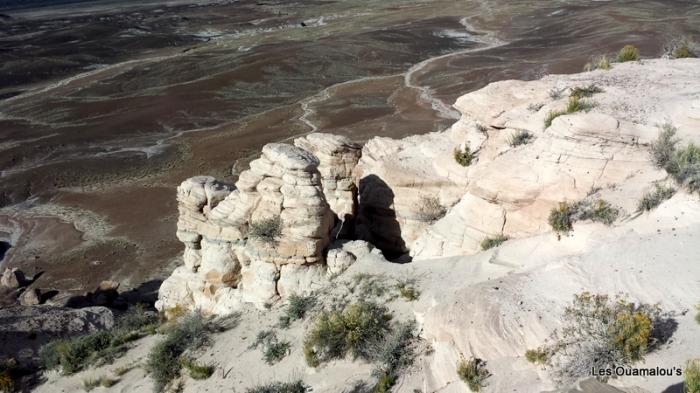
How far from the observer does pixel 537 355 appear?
7.98 meters

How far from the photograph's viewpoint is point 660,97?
1241 centimetres

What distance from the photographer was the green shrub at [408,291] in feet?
36.5

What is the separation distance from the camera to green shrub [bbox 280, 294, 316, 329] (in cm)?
1168

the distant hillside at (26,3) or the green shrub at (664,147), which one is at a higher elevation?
the distant hillside at (26,3)

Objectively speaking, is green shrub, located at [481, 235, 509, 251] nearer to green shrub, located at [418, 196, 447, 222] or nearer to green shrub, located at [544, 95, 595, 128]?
green shrub, located at [418, 196, 447, 222]

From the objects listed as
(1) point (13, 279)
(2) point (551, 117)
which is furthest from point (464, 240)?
(1) point (13, 279)

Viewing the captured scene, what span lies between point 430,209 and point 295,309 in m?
4.74

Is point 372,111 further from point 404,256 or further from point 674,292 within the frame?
point 674,292

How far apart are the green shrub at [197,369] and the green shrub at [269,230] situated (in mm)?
3109

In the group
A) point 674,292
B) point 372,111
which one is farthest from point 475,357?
point 372,111

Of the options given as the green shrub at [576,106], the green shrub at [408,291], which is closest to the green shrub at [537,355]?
the green shrub at [408,291]

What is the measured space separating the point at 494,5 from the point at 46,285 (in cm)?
9168

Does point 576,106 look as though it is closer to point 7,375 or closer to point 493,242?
point 493,242

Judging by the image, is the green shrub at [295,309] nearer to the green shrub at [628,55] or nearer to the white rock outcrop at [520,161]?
the white rock outcrop at [520,161]
